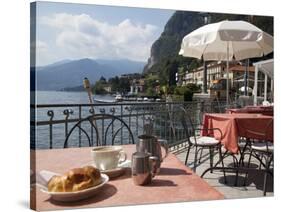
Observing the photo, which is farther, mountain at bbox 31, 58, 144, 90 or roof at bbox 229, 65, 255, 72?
roof at bbox 229, 65, 255, 72

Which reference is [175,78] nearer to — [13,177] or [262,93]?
[262,93]

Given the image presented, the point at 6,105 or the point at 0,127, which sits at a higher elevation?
the point at 6,105

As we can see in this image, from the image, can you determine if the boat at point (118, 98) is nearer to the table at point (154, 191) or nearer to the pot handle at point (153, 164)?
the table at point (154, 191)

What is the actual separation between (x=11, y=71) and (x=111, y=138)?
1.10 metres

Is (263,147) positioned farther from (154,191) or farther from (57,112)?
(154,191)

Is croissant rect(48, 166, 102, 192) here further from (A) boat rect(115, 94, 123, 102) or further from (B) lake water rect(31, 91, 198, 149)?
(A) boat rect(115, 94, 123, 102)

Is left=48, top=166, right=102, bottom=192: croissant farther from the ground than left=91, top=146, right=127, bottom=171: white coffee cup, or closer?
closer

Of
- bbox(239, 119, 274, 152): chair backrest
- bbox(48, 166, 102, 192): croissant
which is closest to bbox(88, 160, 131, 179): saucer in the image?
bbox(48, 166, 102, 192): croissant

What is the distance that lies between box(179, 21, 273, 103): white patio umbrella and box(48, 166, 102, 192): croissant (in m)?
2.82

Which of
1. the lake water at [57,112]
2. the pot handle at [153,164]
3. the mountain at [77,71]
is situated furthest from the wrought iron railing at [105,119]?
the pot handle at [153,164]

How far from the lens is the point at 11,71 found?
214cm

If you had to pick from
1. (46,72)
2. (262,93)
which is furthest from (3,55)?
(262,93)

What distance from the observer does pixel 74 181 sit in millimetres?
987

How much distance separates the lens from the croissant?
98 centimetres
